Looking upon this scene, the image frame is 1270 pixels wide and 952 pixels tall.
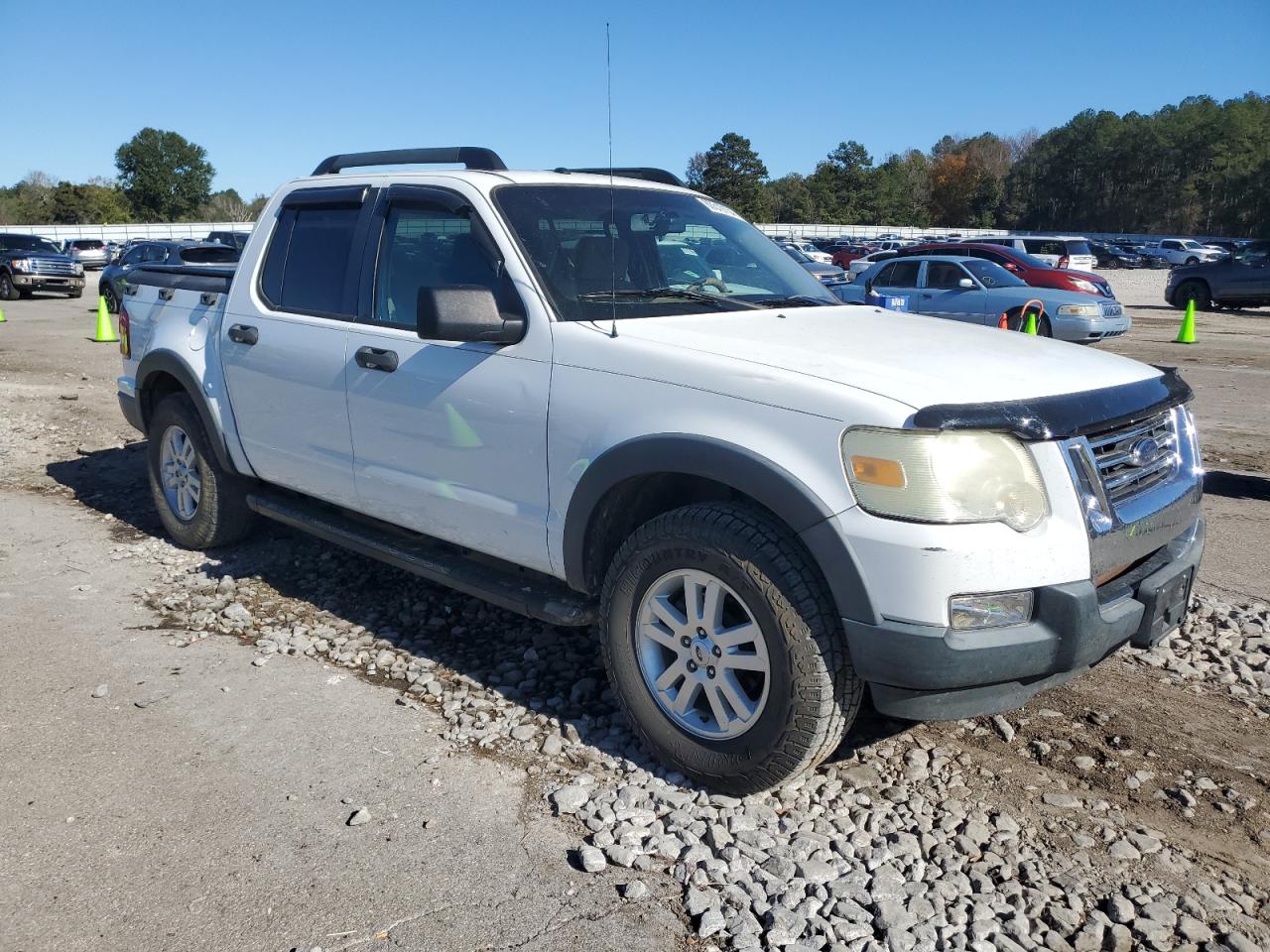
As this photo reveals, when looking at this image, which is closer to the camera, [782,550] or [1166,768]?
[782,550]

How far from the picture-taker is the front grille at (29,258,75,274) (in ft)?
89.5

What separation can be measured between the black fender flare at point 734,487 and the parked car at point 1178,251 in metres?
60.7

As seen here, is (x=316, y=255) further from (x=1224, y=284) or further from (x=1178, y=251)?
(x=1178, y=251)

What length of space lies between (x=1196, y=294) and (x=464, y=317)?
1038 inches

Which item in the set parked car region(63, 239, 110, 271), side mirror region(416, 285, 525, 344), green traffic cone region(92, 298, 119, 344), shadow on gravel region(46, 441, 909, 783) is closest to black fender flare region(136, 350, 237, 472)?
shadow on gravel region(46, 441, 909, 783)

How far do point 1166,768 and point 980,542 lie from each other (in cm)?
136

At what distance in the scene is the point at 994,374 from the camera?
3182 millimetres

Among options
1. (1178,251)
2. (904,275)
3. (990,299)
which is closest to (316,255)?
(990,299)

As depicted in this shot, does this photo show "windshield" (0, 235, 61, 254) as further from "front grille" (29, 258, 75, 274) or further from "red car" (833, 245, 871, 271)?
"red car" (833, 245, 871, 271)

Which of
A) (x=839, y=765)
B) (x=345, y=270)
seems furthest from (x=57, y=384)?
(x=839, y=765)

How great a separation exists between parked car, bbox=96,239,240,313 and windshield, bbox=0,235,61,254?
12.5 feet

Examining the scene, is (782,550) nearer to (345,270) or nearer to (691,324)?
(691,324)

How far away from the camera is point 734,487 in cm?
313

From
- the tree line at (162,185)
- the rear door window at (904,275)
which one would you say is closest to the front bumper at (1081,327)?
the rear door window at (904,275)
